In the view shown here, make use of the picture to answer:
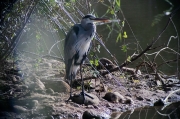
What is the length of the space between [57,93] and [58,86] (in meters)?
0.13

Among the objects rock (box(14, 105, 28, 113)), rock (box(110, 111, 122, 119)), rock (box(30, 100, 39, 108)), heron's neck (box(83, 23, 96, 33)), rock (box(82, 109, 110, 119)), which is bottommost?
rock (box(110, 111, 122, 119))

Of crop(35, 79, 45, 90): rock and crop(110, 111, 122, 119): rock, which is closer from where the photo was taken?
crop(110, 111, 122, 119): rock

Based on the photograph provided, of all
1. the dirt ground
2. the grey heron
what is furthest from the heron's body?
the dirt ground

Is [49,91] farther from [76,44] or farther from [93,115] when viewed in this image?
[93,115]

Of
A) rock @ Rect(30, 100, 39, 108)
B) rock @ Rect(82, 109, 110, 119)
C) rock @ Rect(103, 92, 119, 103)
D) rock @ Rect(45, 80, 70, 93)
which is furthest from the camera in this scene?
rock @ Rect(45, 80, 70, 93)

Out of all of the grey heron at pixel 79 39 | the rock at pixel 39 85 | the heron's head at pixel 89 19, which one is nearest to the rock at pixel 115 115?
the grey heron at pixel 79 39

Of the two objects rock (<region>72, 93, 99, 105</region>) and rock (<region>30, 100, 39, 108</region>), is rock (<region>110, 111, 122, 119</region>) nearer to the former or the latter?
rock (<region>72, 93, 99, 105</region>)

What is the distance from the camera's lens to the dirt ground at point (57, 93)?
4.67 meters

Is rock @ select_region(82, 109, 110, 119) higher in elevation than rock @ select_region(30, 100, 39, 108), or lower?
lower

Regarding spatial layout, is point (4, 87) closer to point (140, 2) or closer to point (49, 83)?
point (49, 83)

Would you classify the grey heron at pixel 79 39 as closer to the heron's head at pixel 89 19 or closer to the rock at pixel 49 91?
the heron's head at pixel 89 19

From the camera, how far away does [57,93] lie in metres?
5.27

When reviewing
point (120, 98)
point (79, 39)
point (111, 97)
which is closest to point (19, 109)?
point (79, 39)

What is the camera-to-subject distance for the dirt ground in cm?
467
